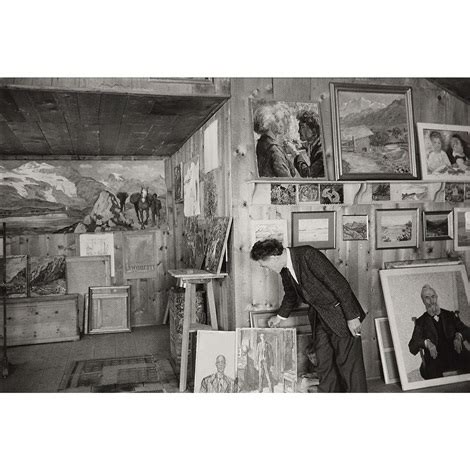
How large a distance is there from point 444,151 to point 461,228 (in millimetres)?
699

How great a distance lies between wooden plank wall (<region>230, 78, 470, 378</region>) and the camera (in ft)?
12.5

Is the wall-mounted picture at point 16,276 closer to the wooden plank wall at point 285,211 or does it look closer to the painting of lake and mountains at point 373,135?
the wooden plank wall at point 285,211

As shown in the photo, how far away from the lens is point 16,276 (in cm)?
621

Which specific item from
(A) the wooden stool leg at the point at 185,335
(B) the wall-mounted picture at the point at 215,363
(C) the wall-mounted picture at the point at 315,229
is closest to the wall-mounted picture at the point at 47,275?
(A) the wooden stool leg at the point at 185,335

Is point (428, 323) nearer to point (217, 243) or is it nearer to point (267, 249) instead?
point (267, 249)

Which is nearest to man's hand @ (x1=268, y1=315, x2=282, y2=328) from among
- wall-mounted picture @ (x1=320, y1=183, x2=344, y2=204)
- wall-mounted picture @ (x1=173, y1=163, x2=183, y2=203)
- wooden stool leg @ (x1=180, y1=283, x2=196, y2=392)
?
wooden stool leg @ (x1=180, y1=283, x2=196, y2=392)

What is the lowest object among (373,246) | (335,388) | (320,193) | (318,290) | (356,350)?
(335,388)

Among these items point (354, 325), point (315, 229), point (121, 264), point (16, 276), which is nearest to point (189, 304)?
point (315, 229)

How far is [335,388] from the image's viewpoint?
3.64 m

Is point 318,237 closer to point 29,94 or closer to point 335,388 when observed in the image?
point 335,388

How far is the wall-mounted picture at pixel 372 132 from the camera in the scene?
3984mm

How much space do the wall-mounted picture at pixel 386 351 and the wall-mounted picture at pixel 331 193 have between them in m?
1.07
